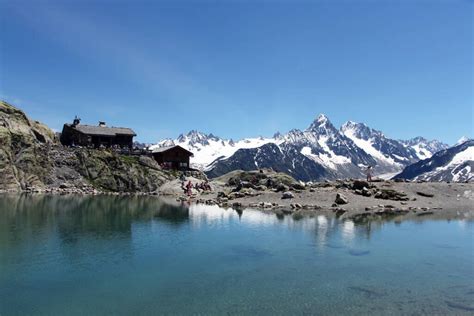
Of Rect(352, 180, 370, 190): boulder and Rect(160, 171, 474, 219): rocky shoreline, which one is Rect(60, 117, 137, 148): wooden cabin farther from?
Rect(352, 180, 370, 190): boulder

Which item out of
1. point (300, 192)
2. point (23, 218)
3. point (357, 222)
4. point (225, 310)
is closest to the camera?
point (225, 310)

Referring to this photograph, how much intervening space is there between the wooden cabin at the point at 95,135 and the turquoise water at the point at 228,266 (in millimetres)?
75455

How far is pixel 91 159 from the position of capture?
11444cm

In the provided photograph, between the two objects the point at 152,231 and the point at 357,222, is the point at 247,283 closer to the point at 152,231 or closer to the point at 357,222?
the point at 152,231

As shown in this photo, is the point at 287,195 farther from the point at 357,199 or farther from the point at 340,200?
the point at 357,199

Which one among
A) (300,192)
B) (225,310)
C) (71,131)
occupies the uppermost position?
(71,131)

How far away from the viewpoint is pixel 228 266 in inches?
1400

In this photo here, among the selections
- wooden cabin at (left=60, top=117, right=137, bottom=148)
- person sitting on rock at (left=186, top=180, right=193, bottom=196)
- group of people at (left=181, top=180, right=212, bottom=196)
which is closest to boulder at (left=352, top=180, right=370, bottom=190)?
group of people at (left=181, top=180, right=212, bottom=196)

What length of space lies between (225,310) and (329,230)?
3376cm

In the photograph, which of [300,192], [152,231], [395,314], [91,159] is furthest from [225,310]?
[91,159]

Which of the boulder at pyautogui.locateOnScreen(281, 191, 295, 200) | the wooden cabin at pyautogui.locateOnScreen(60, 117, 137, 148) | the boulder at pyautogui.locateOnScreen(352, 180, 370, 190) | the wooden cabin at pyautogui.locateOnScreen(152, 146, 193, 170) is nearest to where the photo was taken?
the boulder at pyautogui.locateOnScreen(281, 191, 295, 200)

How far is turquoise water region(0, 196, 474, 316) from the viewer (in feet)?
84.4

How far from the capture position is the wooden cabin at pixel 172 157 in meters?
140


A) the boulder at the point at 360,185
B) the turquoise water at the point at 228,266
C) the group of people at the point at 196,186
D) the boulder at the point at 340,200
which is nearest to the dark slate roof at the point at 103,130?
the group of people at the point at 196,186
